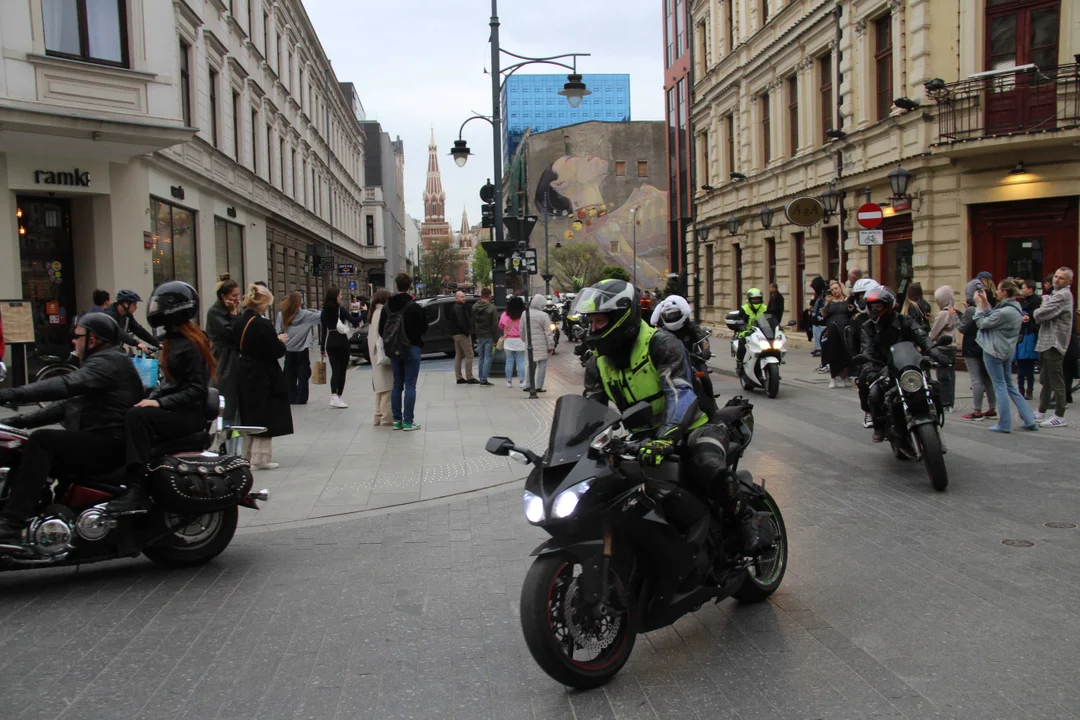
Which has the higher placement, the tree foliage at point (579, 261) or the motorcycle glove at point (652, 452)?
the tree foliage at point (579, 261)

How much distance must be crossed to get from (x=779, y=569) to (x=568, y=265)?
66.0 m

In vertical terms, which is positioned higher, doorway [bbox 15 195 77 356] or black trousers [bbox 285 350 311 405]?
doorway [bbox 15 195 77 356]

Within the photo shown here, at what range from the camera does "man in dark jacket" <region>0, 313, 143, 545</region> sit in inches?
196

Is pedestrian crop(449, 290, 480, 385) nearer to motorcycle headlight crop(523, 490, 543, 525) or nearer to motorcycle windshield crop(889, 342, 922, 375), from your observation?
motorcycle windshield crop(889, 342, 922, 375)

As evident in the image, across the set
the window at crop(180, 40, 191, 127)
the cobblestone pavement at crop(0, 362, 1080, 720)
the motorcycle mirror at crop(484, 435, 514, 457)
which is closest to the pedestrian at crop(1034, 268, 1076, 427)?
the cobblestone pavement at crop(0, 362, 1080, 720)

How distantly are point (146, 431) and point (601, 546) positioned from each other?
3071 millimetres

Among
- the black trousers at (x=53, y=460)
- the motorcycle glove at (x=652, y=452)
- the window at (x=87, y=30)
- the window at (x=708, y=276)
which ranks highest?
the window at (x=87, y=30)

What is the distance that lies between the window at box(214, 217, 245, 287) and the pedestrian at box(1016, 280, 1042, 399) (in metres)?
18.2

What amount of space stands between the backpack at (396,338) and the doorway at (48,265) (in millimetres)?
7649

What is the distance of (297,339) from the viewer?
1352 cm

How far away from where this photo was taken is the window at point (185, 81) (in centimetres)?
2142

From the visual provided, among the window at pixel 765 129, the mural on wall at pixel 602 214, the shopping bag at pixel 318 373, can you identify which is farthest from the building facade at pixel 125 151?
the mural on wall at pixel 602 214

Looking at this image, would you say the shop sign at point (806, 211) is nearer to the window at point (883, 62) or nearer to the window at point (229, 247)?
the window at point (883, 62)

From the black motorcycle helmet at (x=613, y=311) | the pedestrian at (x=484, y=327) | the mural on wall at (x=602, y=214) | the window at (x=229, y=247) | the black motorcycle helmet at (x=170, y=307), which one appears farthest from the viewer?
the mural on wall at (x=602, y=214)
